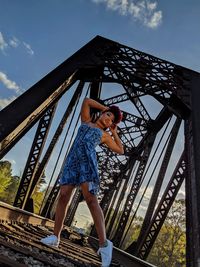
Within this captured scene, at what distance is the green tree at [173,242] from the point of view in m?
40.2

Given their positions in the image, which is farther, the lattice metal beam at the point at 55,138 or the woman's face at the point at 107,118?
the lattice metal beam at the point at 55,138

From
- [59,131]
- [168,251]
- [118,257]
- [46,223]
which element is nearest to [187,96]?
[59,131]

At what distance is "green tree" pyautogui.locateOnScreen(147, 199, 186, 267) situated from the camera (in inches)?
1582

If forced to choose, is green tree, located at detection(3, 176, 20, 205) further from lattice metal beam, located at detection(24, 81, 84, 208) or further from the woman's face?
the woman's face

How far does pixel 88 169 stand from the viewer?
2.95 meters

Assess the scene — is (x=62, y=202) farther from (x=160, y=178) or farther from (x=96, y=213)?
(x=160, y=178)

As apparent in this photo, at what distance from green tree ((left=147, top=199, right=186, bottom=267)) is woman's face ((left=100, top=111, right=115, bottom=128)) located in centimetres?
3955

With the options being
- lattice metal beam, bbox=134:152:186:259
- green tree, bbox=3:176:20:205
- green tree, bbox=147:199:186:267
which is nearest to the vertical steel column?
lattice metal beam, bbox=134:152:186:259

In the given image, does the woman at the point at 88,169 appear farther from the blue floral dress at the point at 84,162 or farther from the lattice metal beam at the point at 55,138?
the lattice metal beam at the point at 55,138

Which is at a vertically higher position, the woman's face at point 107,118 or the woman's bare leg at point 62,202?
the woman's face at point 107,118

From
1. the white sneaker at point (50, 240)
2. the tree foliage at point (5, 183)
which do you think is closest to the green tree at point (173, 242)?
the tree foliage at point (5, 183)

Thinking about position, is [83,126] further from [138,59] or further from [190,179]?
[138,59]

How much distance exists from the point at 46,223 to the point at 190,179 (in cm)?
485

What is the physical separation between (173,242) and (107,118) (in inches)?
1785
